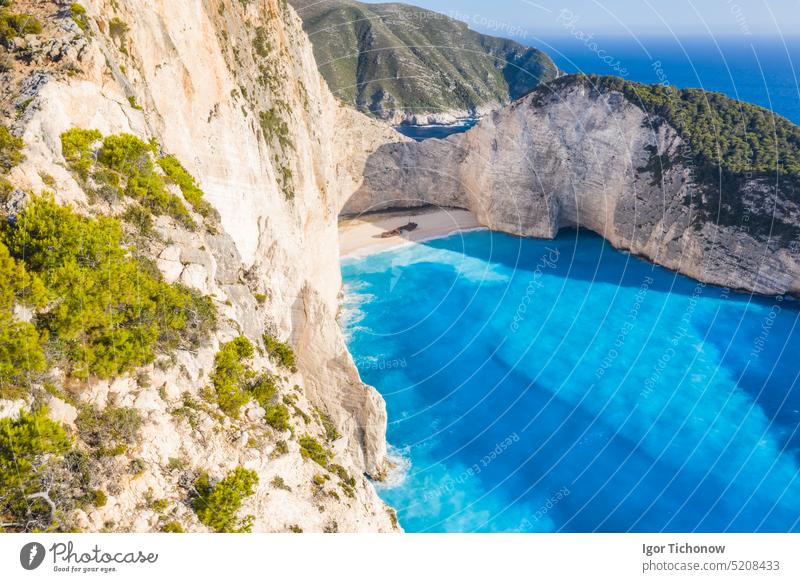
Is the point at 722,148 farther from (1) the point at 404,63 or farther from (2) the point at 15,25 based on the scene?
(1) the point at 404,63

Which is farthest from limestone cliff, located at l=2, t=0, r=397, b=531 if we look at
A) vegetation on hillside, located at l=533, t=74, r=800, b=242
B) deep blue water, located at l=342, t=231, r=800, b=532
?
vegetation on hillside, located at l=533, t=74, r=800, b=242

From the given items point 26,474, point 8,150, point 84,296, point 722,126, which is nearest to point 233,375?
point 84,296

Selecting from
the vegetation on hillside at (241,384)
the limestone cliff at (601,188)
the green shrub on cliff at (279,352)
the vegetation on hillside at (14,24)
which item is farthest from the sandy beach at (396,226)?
the vegetation on hillside at (14,24)

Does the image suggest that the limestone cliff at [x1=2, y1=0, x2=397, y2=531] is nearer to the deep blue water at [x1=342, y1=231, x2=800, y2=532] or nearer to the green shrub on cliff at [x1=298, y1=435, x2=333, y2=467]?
the green shrub on cliff at [x1=298, y1=435, x2=333, y2=467]

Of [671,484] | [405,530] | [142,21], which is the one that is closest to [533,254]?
[671,484]

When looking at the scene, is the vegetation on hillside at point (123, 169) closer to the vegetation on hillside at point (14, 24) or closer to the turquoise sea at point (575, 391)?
the vegetation on hillside at point (14, 24)
